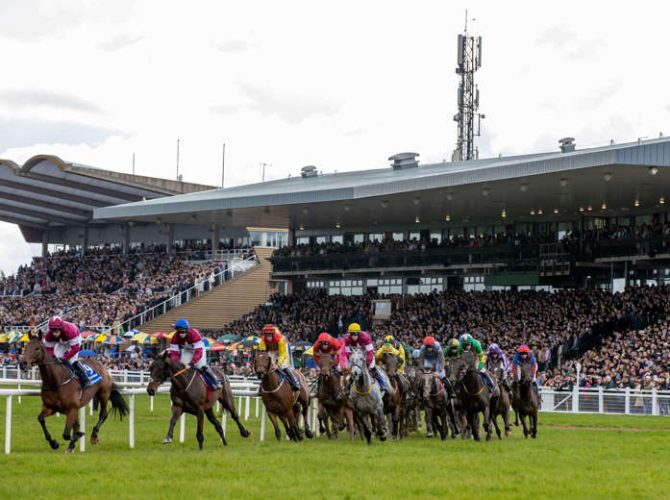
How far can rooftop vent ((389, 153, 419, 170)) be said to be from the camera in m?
51.2

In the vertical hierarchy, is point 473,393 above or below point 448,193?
below

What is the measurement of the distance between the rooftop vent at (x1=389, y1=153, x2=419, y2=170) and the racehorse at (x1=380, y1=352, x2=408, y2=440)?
3213 centimetres

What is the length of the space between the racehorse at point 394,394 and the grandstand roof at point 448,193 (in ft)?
48.8

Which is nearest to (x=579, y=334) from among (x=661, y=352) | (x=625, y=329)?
(x=625, y=329)

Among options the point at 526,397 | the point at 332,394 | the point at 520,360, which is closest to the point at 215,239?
the point at 520,360

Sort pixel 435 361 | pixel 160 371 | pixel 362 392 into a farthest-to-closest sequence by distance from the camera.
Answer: pixel 435 361 < pixel 362 392 < pixel 160 371

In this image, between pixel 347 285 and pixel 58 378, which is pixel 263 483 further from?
pixel 347 285

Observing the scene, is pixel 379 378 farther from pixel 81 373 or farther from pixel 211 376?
pixel 81 373

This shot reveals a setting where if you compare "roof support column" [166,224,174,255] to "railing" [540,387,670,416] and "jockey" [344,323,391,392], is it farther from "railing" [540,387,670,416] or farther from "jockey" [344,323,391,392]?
"jockey" [344,323,391,392]

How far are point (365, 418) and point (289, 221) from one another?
35.0 m

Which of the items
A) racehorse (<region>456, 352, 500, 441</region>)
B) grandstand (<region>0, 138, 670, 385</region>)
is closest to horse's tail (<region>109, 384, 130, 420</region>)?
racehorse (<region>456, 352, 500, 441</region>)

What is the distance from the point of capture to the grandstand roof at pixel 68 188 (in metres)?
54.7

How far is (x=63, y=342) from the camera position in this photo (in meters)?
15.6

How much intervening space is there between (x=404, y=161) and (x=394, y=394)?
33.4 meters
